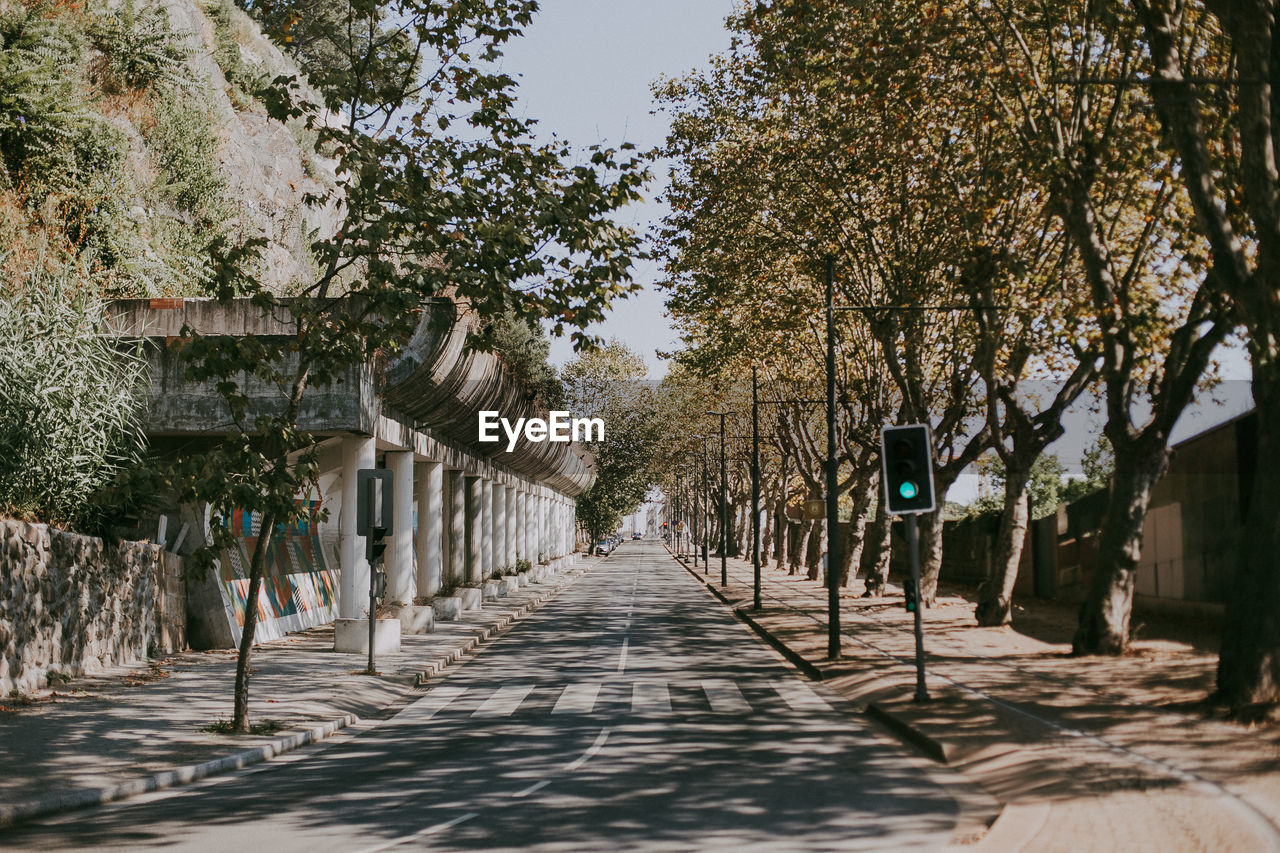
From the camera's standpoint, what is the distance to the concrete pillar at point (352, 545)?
74.0ft

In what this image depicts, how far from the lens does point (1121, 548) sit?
1773cm

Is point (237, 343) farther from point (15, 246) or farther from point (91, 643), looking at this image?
point (15, 246)

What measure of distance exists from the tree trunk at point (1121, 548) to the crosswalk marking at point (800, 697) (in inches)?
181

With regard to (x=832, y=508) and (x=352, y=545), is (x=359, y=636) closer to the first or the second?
(x=352, y=545)

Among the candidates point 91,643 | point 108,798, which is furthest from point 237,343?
point 91,643

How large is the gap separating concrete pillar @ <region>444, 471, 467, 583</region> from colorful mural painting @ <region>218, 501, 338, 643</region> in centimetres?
838

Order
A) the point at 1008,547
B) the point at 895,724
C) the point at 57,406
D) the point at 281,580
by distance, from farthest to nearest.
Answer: the point at 281,580, the point at 1008,547, the point at 57,406, the point at 895,724

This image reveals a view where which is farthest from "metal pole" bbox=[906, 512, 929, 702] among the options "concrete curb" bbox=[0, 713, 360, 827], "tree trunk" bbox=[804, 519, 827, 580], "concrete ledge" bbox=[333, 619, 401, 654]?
"tree trunk" bbox=[804, 519, 827, 580]

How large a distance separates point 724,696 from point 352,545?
9634 mm

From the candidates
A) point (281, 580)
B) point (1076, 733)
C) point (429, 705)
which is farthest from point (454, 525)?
point (1076, 733)

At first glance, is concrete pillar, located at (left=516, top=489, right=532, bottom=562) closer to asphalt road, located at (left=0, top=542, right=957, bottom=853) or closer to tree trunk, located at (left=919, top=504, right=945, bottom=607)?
tree trunk, located at (left=919, top=504, right=945, bottom=607)

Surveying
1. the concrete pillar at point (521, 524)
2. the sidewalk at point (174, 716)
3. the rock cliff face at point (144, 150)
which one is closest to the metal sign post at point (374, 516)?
the sidewalk at point (174, 716)

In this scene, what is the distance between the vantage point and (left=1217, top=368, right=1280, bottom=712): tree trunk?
11586 millimetres

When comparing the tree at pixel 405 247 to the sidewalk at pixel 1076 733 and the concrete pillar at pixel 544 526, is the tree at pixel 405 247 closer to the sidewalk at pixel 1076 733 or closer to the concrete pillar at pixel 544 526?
the sidewalk at pixel 1076 733
